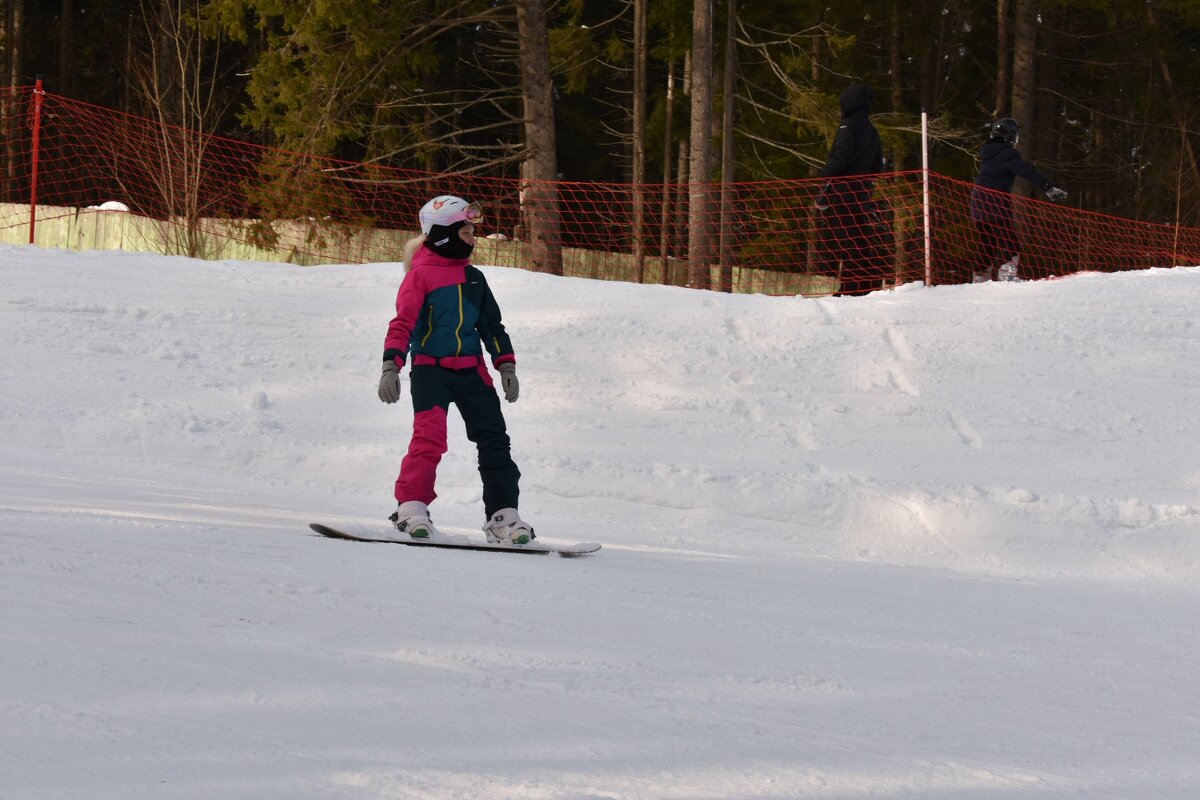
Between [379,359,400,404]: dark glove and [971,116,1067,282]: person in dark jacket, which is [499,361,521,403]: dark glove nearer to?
[379,359,400,404]: dark glove

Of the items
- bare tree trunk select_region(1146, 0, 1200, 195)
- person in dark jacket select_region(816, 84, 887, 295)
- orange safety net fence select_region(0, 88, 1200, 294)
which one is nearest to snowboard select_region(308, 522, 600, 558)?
orange safety net fence select_region(0, 88, 1200, 294)

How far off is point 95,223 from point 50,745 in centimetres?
2009

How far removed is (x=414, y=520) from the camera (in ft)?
17.6

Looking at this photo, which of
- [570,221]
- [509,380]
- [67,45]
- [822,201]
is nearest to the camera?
[509,380]

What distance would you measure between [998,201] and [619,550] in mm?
7308

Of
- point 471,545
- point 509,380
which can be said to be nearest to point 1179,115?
point 509,380

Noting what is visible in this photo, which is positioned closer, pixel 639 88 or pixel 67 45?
pixel 639 88

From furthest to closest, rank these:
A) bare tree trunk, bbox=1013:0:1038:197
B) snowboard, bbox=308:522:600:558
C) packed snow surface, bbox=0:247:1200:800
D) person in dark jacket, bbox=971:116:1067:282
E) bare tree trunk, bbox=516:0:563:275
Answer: bare tree trunk, bbox=1013:0:1038:197, bare tree trunk, bbox=516:0:563:275, person in dark jacket, bbox=971:116:1067:282, snowboard, bbox=308:522:600:558, packed snow surface, bbox=0:247:1200:800

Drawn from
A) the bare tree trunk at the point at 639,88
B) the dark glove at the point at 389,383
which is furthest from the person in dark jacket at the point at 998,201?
the bare tree trunk at the point at 639,88

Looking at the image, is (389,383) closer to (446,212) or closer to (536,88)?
(446,212)

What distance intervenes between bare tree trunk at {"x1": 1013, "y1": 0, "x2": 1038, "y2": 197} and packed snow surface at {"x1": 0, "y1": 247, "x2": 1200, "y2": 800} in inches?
356

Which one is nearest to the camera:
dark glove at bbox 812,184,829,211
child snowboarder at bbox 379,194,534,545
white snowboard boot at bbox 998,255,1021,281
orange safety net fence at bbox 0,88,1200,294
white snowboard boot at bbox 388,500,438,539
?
white snowboard boot at bbox 388,500,438,539

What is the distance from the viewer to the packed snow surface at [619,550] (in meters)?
2.83

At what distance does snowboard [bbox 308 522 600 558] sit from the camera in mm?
5215
